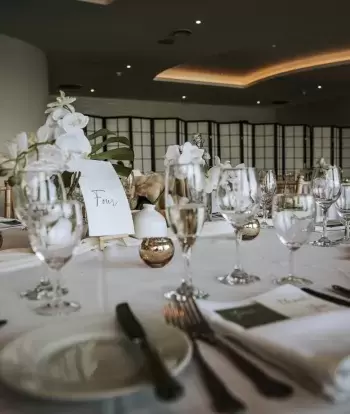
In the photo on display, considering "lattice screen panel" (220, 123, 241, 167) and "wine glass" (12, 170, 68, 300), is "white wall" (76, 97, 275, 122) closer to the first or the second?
"lattice screen panel" (220, 123, 241, 167)

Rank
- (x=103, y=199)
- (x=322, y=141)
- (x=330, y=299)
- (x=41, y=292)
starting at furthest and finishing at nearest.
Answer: (x=322, y=141) → (x=103, y=199) → (x=41, y=292) → (x=330, y=299)

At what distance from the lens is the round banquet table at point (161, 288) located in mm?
456

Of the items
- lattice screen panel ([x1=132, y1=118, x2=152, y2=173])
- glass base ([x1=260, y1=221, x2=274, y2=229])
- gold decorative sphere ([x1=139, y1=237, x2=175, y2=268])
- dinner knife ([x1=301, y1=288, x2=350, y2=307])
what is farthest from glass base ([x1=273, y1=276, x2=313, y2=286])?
lattice screen panel ([x1=132, y1=118, x2=152, y2=173])

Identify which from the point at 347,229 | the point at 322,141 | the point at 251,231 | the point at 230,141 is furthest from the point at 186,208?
the point at 322,141

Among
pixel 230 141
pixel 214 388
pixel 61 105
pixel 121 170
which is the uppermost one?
pixel 230 141

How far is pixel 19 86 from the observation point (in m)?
6.43

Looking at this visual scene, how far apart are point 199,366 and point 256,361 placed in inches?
2.4

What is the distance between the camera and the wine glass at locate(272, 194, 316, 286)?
94 centimetres

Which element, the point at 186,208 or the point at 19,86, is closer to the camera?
the point at 186,208

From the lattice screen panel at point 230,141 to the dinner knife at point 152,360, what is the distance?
1082 cm

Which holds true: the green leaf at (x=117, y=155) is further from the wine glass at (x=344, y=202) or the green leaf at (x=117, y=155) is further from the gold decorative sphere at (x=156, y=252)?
the wine glass at (x=344, y=202)

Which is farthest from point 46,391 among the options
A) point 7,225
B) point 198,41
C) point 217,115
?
point 217,115

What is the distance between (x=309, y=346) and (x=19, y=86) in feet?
21.2

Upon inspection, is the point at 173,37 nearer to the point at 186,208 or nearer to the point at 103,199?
the point at 103,199
